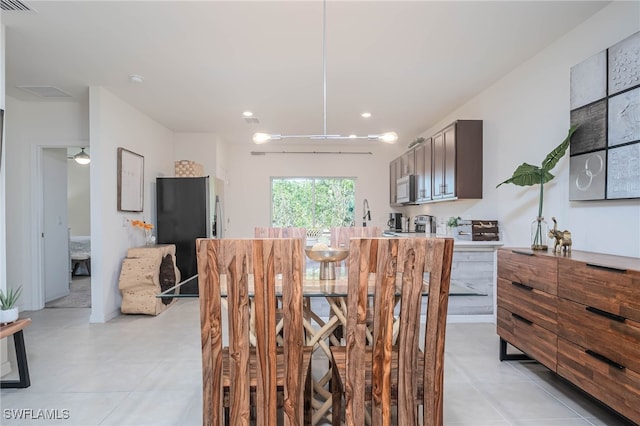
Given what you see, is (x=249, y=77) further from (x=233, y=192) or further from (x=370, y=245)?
(x=233, y=192)

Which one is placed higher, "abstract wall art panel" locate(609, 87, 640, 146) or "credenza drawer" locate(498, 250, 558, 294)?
"abstract wall art panel" locate(609, 87, 640, 146)

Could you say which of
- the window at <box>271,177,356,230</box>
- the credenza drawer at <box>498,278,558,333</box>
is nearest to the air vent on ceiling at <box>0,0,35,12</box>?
the credenza drawer at <box>498,278,558,333</box>

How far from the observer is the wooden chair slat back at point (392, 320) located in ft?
4.27

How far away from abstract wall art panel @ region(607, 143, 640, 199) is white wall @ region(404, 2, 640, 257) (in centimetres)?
8

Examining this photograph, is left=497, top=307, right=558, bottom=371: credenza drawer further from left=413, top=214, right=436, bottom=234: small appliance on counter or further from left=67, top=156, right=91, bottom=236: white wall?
left=67, top=156, right=91, bottom=236: white wall

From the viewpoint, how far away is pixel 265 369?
1364 millimetres

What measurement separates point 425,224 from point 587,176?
10.3 feet

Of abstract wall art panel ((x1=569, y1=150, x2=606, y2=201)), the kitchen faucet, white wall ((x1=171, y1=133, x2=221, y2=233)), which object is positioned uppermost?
white wall ((x1=171, y1=133, x2=221, y2=233))

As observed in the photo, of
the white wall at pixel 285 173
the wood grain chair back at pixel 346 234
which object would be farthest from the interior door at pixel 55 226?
the wood grain chair back at pixel 346 234

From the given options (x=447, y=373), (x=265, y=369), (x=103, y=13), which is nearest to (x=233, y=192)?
(x=103, y=13)

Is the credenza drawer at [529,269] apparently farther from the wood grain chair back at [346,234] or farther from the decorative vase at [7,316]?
the decorative vase at [7,316]

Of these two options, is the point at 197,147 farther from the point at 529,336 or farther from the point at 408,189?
the point at 529,336

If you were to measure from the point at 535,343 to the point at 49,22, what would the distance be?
13.2 feet

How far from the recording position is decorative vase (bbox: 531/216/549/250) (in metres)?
2.61
